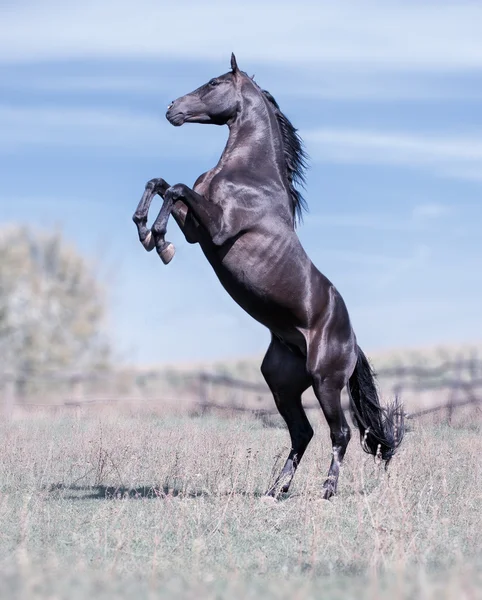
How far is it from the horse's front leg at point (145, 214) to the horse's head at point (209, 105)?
89cm

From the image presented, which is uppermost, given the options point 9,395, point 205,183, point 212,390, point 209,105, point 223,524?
point 209,105

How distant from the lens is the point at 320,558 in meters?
5.38

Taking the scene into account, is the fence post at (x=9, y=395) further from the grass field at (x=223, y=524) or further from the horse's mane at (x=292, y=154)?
the horse's mane at (x=292, y=154)

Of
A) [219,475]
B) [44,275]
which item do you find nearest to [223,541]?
[219,475]

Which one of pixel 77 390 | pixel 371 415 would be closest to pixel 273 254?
pixel 371 415

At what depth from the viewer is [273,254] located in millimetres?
8156

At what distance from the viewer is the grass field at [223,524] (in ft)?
11.2

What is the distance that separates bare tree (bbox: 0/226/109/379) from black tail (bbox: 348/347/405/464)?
23.0 metres

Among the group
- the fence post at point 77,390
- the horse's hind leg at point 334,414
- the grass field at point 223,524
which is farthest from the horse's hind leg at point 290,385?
the fence post at point 77,390

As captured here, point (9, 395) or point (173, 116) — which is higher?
point (173, 116)

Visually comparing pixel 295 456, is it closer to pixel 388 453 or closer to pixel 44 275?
pixel 388 453

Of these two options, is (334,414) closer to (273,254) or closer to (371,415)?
(371,415)

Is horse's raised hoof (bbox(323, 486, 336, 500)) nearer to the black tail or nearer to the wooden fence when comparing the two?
the black tail

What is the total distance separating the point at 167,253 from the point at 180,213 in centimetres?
37
